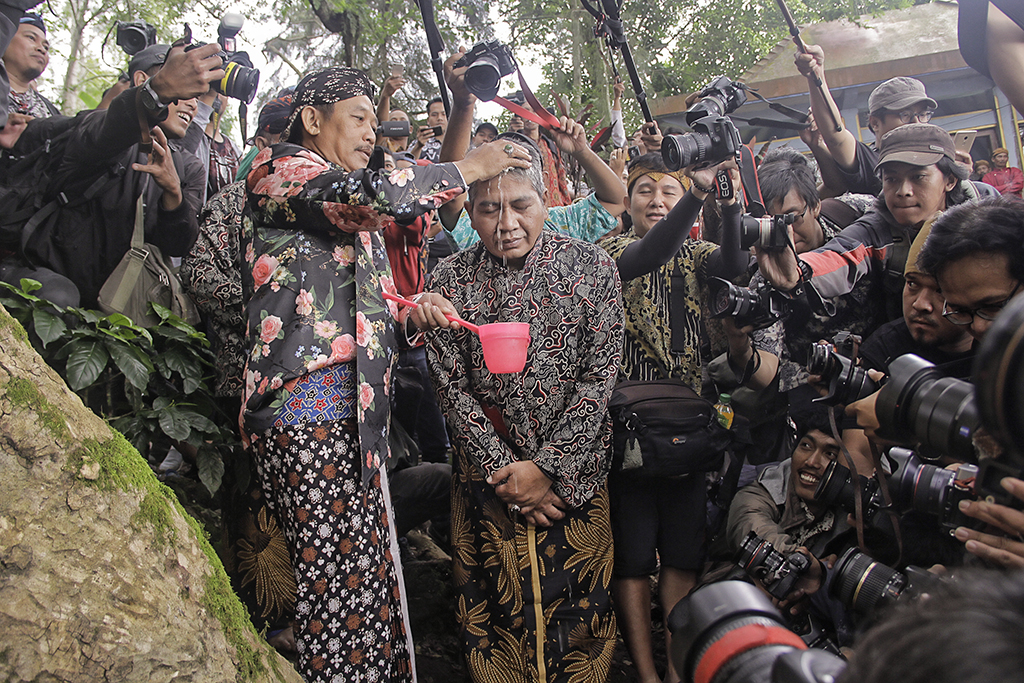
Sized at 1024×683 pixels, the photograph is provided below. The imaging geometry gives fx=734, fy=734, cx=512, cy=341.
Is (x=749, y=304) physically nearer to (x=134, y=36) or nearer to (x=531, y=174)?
(x=531, y=174)

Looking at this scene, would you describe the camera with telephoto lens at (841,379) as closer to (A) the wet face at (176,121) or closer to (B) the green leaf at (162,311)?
(B) the green leaf at (162,311)

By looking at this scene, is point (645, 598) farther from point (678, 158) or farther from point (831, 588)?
point (678, 158)

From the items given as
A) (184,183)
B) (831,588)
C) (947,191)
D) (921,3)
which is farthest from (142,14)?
(921,3)

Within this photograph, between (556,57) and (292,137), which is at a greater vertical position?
(556,57)

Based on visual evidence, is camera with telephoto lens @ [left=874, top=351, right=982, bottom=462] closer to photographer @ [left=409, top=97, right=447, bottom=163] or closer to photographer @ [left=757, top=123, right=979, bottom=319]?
photographer @ [left=757, top=123, right=979, bottom=319]

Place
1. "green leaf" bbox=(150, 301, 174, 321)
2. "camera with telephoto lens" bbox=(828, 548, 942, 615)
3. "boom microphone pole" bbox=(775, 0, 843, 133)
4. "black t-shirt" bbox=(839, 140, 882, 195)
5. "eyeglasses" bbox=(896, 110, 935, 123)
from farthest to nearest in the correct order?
"black t-shirt" bbox=(839, 140, 882, 195), "eyeglasses" bbox=(896, 110, 935, 123), "boom microphone pole" bbox=(775, 0, 843, 133), "green leaf" bbox=(150, 301, 174, 321), "camera with telephoto lens" bbox=(828, 548, 942, 615)

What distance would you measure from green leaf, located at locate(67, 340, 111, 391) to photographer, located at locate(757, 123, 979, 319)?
2.65 metres

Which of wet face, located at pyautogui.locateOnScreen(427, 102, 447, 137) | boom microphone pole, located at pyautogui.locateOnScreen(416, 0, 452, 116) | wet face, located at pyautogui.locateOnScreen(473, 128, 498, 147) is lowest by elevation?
wet face, located at pyautogui.locateOnScreen(473, 128, 498, 147)

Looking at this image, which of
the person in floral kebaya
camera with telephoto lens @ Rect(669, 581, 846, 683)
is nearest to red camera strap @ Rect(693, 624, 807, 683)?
Result: camera with telephoto lens @ Rect(669, 581, 846, 683)

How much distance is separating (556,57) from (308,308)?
11666 millimetres

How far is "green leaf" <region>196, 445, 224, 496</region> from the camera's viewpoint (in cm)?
283

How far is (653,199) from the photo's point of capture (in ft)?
11.6

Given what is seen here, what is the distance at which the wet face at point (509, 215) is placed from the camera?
9.16 feet

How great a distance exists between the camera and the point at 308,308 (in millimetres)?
2338
